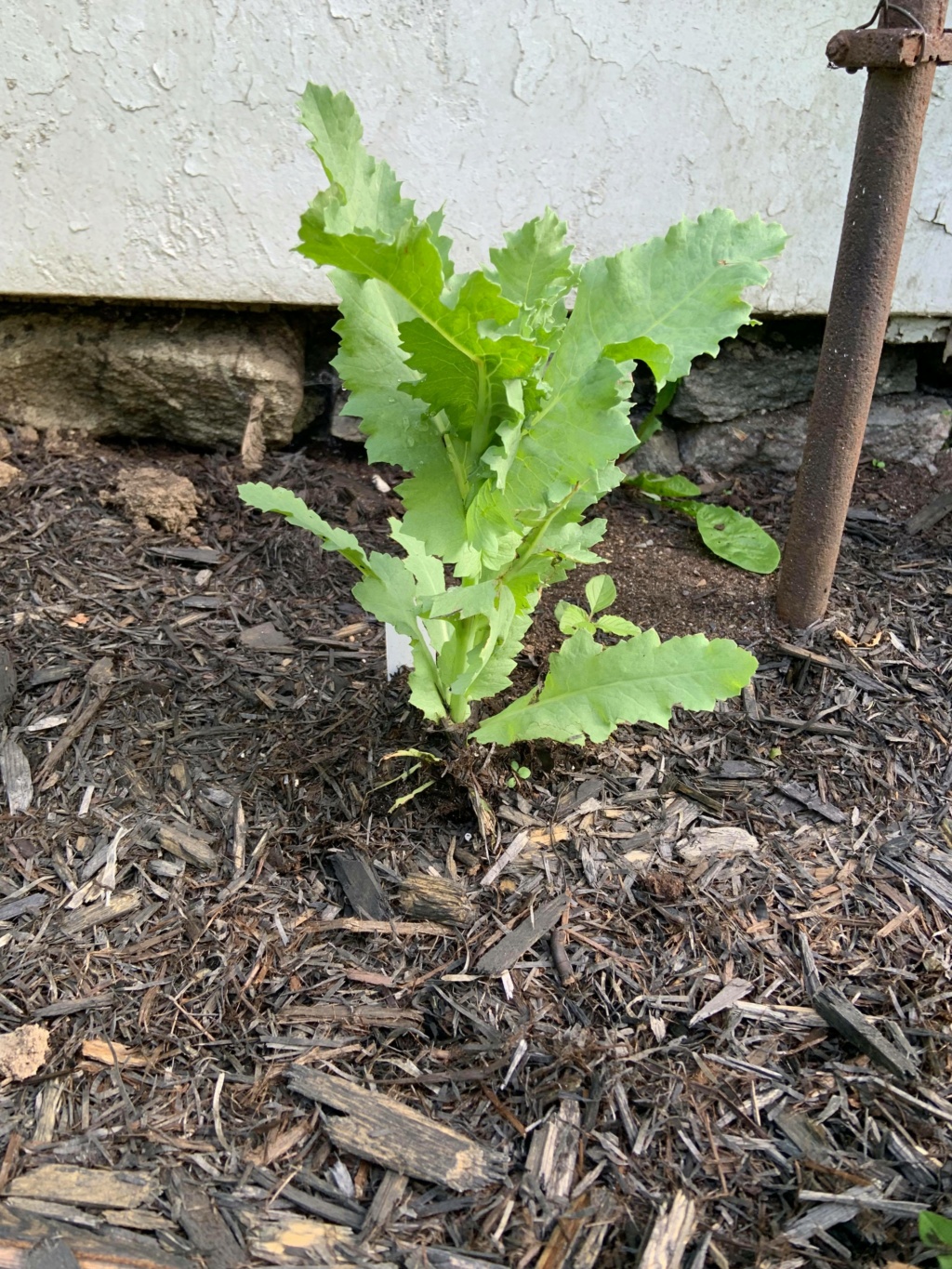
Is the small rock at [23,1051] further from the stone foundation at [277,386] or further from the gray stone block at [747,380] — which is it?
the gray stone block at [747,380]

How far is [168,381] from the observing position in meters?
2.68

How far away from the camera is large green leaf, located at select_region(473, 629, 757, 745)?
60.3 inches

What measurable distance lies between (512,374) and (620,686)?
579 millimetres

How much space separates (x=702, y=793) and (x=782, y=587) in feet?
1.98

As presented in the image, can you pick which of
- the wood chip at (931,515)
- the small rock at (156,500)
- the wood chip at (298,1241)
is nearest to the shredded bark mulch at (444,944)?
the wood chip at (298,1241)

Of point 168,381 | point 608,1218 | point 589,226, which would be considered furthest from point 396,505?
point 608,1218

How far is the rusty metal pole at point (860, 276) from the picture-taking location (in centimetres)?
171

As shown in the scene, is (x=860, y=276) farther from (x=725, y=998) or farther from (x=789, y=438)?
(x=725, y=998)

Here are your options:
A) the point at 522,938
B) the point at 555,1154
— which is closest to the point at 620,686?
the point at 522,938

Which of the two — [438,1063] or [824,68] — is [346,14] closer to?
[824,68]

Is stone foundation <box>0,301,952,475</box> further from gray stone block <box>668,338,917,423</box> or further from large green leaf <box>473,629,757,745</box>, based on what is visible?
large green leaf <box>473,629,757,745</box>

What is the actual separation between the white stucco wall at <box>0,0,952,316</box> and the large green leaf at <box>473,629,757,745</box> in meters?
1.41

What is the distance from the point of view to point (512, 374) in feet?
4.33

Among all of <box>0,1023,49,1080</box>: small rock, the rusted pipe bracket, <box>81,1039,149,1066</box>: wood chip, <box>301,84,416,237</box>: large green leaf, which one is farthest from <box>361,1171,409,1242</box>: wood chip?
the rusted pipe bracket
